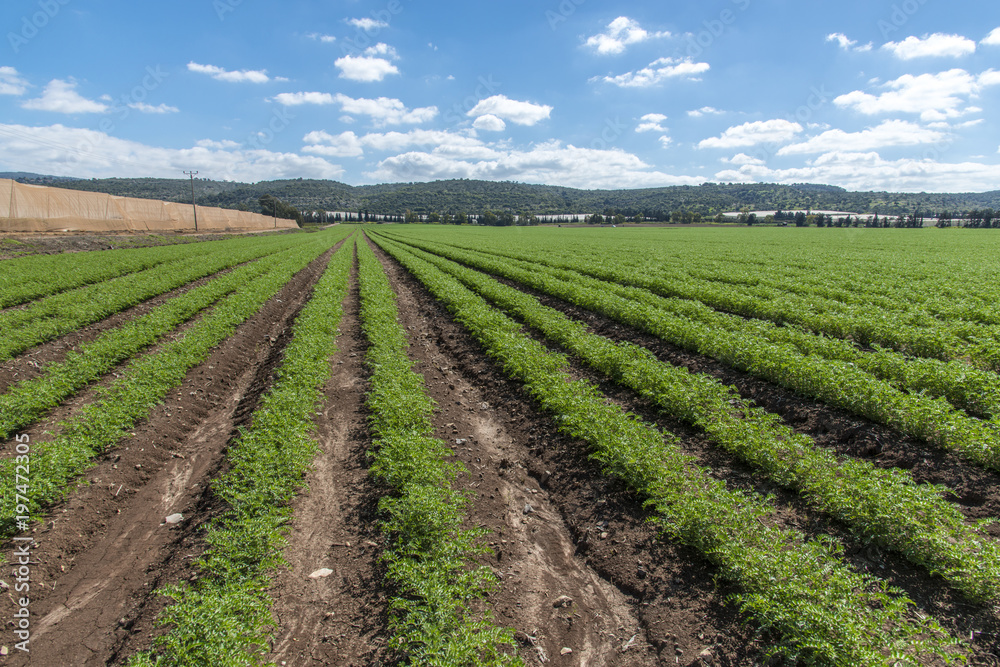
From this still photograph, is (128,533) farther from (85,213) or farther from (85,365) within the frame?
(85,213)

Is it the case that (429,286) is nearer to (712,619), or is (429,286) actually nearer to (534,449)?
(534,449)

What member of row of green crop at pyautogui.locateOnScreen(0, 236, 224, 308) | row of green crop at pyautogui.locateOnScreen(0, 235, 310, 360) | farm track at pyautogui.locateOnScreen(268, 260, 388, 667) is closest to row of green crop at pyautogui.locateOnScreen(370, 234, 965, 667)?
farm track at pyautogui.locateOnScreen(268, 260, 388, 667)

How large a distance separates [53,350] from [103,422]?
258 inches

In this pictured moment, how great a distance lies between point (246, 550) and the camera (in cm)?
421

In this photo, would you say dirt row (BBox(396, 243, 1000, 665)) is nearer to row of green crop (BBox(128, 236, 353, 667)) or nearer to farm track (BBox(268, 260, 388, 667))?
farm track (BBox(268, 260, 388, 667))

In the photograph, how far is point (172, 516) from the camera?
17.3 feet

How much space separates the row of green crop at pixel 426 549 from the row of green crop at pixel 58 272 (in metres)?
16.5

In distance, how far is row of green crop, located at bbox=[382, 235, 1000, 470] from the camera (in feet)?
18.4

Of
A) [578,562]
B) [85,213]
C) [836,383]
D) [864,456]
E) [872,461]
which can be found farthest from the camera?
[85,213]

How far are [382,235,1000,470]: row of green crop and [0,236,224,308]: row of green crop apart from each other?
20.7 meters

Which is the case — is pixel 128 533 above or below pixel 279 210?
below

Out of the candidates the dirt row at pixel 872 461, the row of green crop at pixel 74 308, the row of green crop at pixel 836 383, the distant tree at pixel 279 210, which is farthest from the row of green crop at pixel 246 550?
the distant tree at pixel 279 210

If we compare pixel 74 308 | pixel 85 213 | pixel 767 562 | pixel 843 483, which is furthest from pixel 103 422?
pixel 85 213

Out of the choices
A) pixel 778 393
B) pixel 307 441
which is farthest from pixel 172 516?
pixel 778 393
